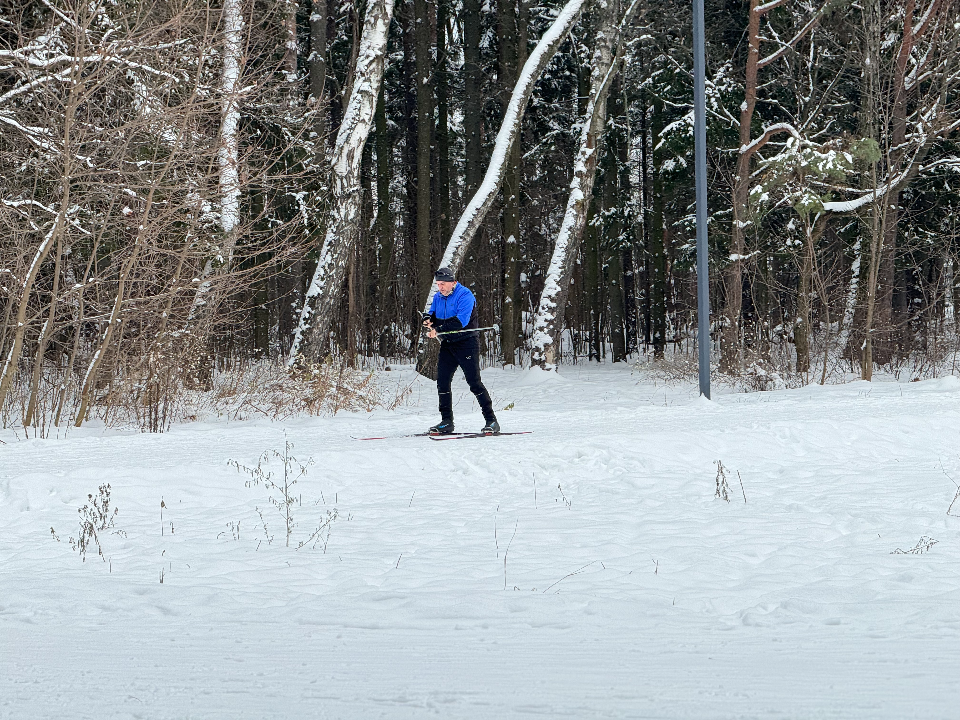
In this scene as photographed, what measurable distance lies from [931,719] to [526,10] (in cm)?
2406

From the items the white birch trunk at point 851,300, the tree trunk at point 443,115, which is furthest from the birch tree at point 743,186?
the tree trunk at point 443,115

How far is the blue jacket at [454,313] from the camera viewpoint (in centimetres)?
1129

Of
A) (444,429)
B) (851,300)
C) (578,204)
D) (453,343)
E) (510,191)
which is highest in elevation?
(510,191)

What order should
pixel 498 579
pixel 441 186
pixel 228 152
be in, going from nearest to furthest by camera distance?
pixel 498 579 → pixel 228 152 → pixel 441 186

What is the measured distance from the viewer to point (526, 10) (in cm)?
2520

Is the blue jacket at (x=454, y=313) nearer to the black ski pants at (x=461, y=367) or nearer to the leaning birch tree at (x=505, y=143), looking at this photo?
the black ski pants at (x=461, y=367)

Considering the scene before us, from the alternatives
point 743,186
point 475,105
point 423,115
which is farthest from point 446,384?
point 475,105

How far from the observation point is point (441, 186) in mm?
29625

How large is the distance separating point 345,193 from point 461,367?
23.6 feet

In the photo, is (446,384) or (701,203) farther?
(701,203)

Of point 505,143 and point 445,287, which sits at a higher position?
point 505,143

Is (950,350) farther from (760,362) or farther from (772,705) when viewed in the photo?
(772,705)

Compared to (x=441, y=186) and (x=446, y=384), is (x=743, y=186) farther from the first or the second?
(x=441, y=186)

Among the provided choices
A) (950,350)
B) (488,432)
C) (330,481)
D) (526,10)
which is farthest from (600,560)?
(526,10)
